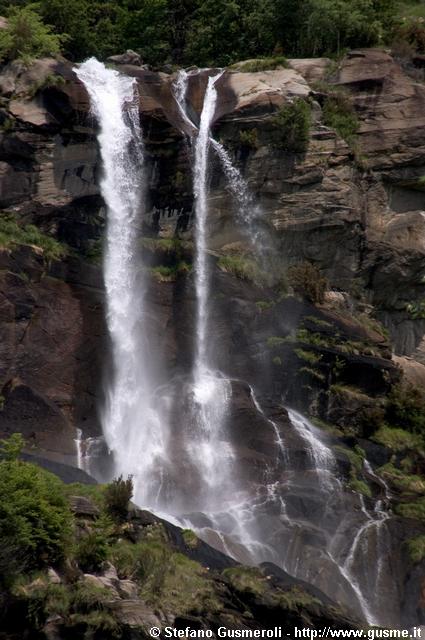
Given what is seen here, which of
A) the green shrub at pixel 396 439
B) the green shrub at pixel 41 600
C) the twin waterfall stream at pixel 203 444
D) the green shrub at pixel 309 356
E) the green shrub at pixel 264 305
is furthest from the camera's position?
the green shrub at pixel 264 305

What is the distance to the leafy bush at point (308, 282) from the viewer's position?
26.2 m

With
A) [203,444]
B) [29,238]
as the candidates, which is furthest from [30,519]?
[29,238]

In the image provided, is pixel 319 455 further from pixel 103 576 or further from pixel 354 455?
pixel 103 576

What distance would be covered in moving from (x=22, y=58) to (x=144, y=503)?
16.4 meters

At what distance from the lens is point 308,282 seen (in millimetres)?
26234

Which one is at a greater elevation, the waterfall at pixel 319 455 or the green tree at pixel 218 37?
the green tree at pixel 218 37

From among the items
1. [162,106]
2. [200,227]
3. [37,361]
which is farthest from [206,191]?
[37,361]

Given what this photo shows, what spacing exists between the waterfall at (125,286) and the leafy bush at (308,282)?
565 centimetres

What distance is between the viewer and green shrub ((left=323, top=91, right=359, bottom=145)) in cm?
2834

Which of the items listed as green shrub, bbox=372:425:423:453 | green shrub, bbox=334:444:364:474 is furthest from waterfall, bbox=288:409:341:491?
green shrub, bbox=372:425:423:453

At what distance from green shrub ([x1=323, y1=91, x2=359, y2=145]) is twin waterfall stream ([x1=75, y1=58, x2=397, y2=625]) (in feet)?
14.3

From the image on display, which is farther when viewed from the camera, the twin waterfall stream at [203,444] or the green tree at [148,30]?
the green tree at [148,30]

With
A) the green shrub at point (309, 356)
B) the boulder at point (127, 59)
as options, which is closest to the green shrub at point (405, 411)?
the green shrub at point (309, 356)

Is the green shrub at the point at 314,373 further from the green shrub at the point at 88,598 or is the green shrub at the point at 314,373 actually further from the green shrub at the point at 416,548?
the green shrub at the point at 88,598
